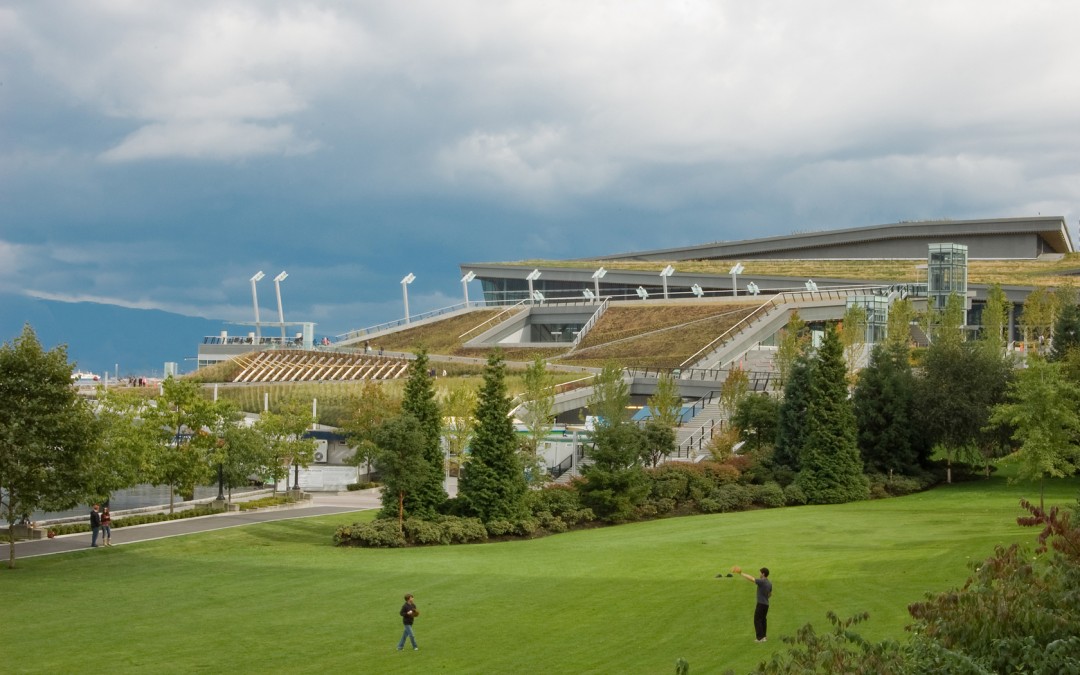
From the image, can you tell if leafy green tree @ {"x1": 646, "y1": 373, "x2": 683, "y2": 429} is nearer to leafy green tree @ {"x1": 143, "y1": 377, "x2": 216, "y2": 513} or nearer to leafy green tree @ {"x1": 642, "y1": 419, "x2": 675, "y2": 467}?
leafy green tree @ {"x1": 642, "y1": 419, "x2": 675, "y2": 467}

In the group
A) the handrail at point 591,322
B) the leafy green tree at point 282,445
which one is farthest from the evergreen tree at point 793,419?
the handrail at point 591,322

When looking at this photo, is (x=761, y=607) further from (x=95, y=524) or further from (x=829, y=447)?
(x=829, y=447)

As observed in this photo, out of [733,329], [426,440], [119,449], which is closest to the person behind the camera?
[426,440]

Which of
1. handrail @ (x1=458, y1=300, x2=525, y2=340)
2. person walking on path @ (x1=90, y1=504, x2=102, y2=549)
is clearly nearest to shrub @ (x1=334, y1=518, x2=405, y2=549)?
person walking on path @ (x1=90, y1=504, x2=102, y2=549)

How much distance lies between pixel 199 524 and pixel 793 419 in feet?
68.6

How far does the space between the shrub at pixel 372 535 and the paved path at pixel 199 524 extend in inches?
212

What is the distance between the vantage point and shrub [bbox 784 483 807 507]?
124 ft

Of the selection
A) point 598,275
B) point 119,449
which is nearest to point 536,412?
point 119,449

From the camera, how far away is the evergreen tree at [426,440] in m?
33.1

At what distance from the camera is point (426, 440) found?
33.1 m

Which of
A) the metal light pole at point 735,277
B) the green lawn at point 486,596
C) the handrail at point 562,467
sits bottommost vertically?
the green lawn at point 486,596

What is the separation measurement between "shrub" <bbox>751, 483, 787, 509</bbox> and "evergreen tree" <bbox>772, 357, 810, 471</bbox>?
241 cm

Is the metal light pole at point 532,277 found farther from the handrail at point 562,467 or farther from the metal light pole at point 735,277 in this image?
the handrail at point 562,467

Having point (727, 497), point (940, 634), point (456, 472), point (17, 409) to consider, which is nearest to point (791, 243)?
point (456, 472)
